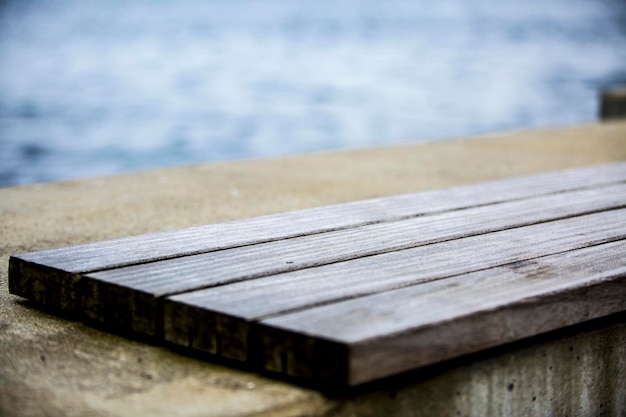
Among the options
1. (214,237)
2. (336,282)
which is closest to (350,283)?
(336,282)

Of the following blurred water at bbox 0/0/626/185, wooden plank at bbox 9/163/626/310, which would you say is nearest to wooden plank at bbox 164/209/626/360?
wooden plank at bbox 9/163/626/310

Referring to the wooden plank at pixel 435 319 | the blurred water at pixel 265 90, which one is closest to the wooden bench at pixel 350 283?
the wooden plank at pixel 435 319

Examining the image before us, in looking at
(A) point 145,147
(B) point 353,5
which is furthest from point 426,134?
(B) point 353,5

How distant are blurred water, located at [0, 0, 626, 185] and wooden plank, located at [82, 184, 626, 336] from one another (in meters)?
5.72

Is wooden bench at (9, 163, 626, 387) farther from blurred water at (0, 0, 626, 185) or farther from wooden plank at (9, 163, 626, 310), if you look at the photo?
blurred water at (0, 0, 626, 185)

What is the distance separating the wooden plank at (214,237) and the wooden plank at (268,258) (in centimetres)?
5

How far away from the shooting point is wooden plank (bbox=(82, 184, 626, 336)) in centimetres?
197

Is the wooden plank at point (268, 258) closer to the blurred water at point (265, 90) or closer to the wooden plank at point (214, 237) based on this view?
the wooden plank at point (214, 237)

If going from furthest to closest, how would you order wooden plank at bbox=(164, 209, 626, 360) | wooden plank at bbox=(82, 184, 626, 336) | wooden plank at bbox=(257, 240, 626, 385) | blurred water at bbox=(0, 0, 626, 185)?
blurred water at bbox=(0, 0, 626, 185)
wooden plank at bbox=(82, 184, 626, 336)
wooden plank at bbox=(164, 209, 626, 360)
wooden plank at bbox=(257, 240, 626, 385)

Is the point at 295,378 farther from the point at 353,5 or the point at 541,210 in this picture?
the point at 353,5

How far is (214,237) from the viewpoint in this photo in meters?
2.36

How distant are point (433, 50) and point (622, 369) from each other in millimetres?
30142

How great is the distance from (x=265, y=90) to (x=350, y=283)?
16.4 metres

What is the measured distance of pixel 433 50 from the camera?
31.8 m
